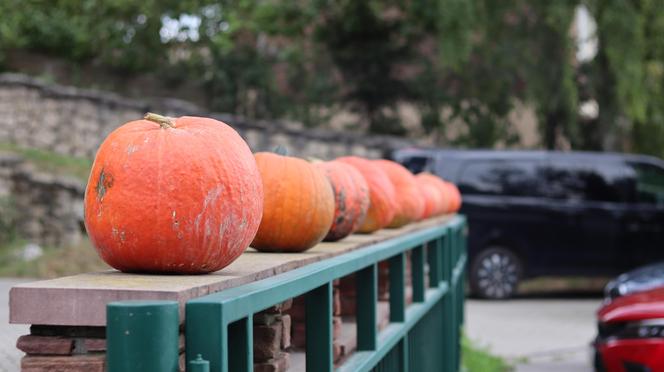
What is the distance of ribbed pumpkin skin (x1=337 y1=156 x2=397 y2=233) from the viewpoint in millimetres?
4961

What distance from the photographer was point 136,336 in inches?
64.0

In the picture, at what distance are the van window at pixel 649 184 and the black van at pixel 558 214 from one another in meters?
0.01

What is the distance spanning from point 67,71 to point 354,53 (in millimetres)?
5931

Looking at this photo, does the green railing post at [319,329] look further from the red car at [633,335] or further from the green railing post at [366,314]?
the red car at [633,335]

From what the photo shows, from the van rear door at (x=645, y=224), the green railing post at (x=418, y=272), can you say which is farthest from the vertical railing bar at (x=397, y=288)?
the van rear door at (x=645, y=224)

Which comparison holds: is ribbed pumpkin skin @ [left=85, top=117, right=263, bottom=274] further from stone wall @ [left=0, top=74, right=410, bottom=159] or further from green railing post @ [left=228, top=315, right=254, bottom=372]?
stone wall @ [left=0, top=74, right=410, bottom=159]

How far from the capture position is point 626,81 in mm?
18156

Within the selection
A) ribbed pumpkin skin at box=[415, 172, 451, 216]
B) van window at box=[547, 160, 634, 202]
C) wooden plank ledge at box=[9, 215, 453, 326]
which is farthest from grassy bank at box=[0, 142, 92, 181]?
wooden plank ledge at box=[9, 215, 453, 326]

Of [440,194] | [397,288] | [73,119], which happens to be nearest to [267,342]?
[397,288]

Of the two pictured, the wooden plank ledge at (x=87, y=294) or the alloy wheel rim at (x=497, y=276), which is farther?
the alloy wheel rim at (x=497, y=276)

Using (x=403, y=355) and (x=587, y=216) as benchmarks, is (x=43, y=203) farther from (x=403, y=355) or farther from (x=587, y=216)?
(x=403, y=355)

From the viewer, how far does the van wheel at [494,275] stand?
16.1 m

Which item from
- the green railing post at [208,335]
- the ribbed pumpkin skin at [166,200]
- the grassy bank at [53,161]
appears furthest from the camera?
the grassy bank at [53,161]

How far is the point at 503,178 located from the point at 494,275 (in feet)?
4.51
